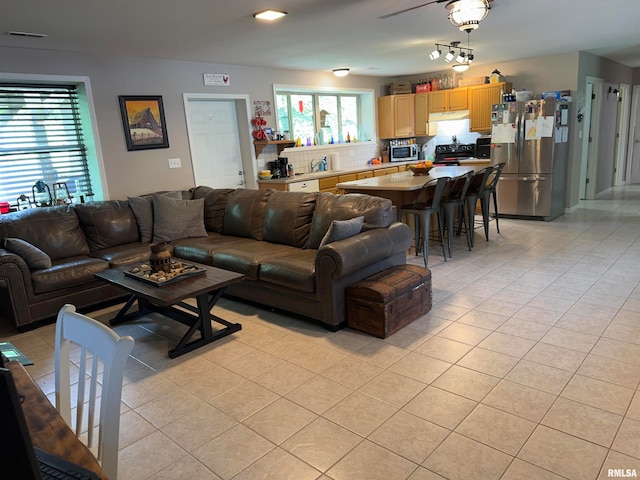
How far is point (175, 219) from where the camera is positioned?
4762mm

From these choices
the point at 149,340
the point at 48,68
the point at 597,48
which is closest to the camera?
the point at 149,340

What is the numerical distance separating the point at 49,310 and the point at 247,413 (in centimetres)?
237

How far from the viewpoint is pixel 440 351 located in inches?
116

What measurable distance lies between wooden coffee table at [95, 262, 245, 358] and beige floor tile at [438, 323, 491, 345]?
157 cm

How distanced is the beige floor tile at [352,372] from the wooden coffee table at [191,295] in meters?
0.98

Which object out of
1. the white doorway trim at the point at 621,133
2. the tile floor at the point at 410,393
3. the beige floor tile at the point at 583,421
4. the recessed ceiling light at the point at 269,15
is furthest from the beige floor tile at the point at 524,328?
the white doorway trim at the point at 621,133

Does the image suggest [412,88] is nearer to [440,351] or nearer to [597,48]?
[597,48]

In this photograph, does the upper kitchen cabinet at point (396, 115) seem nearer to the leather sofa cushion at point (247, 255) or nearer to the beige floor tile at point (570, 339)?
the leather sofa cushion at point (247, 255)

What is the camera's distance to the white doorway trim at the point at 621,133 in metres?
8.88

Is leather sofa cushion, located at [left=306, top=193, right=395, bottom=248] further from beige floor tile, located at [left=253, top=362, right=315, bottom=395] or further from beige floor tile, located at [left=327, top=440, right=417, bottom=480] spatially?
beige floor tile, located at [left=327, top=440, right=417, bottom=480]

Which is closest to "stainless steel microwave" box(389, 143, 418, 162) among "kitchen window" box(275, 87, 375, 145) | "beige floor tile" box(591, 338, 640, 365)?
"kitchen window" box(275, 87, 375, 145)

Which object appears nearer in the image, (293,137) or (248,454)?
(248,454)

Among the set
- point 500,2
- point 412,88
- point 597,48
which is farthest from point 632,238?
point 412,88

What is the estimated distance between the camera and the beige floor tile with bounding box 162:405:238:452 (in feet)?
7.23
